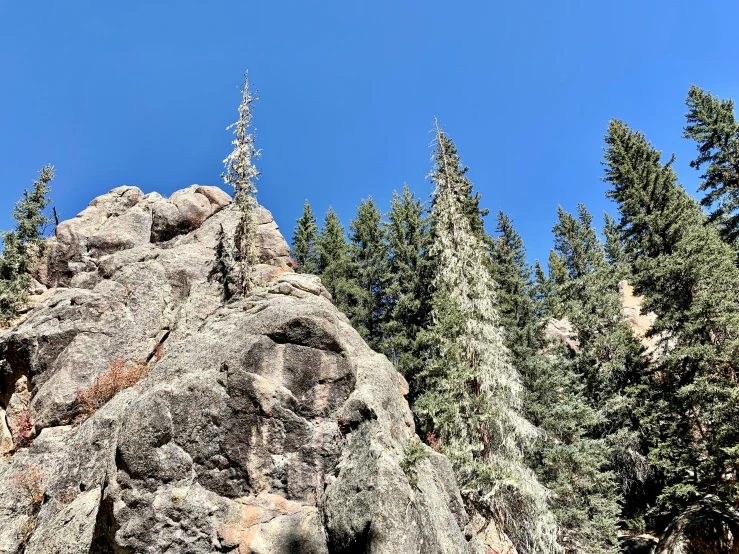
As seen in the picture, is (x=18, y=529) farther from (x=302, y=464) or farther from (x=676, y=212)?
(x=676, y=212)

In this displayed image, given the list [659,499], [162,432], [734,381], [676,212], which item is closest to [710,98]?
[676,212]

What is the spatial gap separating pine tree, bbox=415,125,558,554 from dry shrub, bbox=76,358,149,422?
10.5 m

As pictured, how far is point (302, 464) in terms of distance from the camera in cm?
967

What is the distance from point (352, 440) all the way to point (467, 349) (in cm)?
693

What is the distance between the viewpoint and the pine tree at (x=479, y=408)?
12688mm

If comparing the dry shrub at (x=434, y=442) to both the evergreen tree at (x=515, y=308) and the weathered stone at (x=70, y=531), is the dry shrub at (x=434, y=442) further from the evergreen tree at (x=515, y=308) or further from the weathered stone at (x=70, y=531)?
the weathered stone at (x=70, y=531)

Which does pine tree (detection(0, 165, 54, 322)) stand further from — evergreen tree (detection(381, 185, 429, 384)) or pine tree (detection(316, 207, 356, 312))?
evergreen tree (detection(381, 185, 429, 384))

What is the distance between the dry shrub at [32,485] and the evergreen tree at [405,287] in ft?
49.0

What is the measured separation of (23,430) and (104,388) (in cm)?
283

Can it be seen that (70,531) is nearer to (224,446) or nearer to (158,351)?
(224,446)

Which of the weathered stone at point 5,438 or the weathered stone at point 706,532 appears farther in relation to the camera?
the weathered stone at point 706,532

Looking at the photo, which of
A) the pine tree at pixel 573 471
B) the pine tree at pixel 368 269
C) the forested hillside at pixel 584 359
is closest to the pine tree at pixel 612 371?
the forested hillside at pixel 584 359

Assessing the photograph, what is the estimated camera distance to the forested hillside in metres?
13.8

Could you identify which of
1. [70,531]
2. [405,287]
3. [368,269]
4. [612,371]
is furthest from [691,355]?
[70,531]
